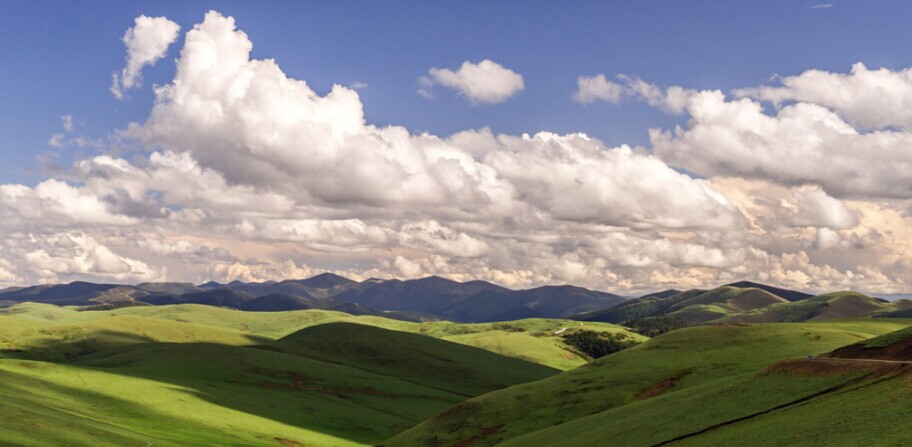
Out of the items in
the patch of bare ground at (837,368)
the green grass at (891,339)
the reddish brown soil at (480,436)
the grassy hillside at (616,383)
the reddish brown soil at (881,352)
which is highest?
the green grass at (891,339)

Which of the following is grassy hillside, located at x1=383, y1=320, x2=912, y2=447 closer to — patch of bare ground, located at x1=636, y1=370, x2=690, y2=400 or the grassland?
patch of bare ground, located at x1=636, y1=370, x2=690, y2=400

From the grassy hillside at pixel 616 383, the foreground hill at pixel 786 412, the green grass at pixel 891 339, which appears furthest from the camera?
the grassy hillside at pixel 616 383

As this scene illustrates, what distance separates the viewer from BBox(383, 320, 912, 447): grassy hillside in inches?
4181

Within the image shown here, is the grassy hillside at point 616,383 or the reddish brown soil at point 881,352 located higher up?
the reddish brown soil at point 881,352

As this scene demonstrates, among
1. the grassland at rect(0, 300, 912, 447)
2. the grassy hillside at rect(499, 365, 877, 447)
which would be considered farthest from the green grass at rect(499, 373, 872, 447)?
the grassland at rect(0, 300, 912, 447)

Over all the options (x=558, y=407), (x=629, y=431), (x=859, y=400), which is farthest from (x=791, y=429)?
(x=558, y=407)

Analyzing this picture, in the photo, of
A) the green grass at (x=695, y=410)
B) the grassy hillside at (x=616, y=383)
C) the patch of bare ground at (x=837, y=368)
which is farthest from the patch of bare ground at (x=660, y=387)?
the patch of bare ground at (x=837, y=368)

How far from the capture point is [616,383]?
117 m

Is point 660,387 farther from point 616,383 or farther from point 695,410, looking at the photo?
point 695,410

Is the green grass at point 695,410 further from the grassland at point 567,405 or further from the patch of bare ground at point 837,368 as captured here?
the patch of bare ground at point 837,368

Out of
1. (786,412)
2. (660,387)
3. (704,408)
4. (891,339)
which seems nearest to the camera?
(786,412)

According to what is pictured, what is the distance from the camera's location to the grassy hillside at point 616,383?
106188mm

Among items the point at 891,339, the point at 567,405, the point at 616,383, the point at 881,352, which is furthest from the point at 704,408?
the point at 616,383

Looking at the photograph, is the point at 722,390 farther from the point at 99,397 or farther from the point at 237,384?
the point at 237,384
